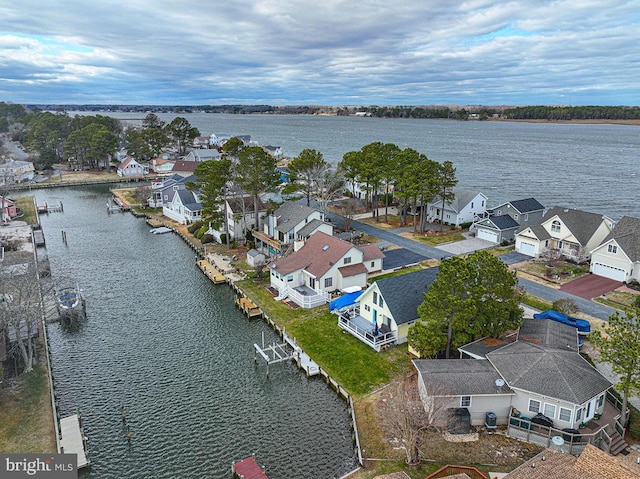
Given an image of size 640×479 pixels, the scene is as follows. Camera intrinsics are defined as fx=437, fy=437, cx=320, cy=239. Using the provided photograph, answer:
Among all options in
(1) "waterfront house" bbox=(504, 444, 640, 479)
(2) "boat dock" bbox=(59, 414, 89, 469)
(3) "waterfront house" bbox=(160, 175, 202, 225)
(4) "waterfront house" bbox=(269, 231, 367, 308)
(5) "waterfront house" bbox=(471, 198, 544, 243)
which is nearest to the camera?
(1) "waterfront house" bbox=(504, 444, 640, 479)

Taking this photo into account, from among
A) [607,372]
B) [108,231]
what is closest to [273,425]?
[607,372]

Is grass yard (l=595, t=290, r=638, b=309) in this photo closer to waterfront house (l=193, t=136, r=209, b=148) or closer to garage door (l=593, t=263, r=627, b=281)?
garage door (l=593, t=263, r=627, b=281)

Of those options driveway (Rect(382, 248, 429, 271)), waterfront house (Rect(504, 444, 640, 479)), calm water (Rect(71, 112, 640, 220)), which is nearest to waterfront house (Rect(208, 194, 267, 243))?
driveway (Rect(382, 248, 429, 271))

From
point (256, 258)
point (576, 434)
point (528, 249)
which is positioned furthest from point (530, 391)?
point (528, 249)

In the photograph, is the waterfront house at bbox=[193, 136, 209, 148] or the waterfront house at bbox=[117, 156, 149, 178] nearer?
the waterfront house at bbox=[117, 156, 149, 178]

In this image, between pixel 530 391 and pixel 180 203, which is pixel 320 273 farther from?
pixel 180 203
